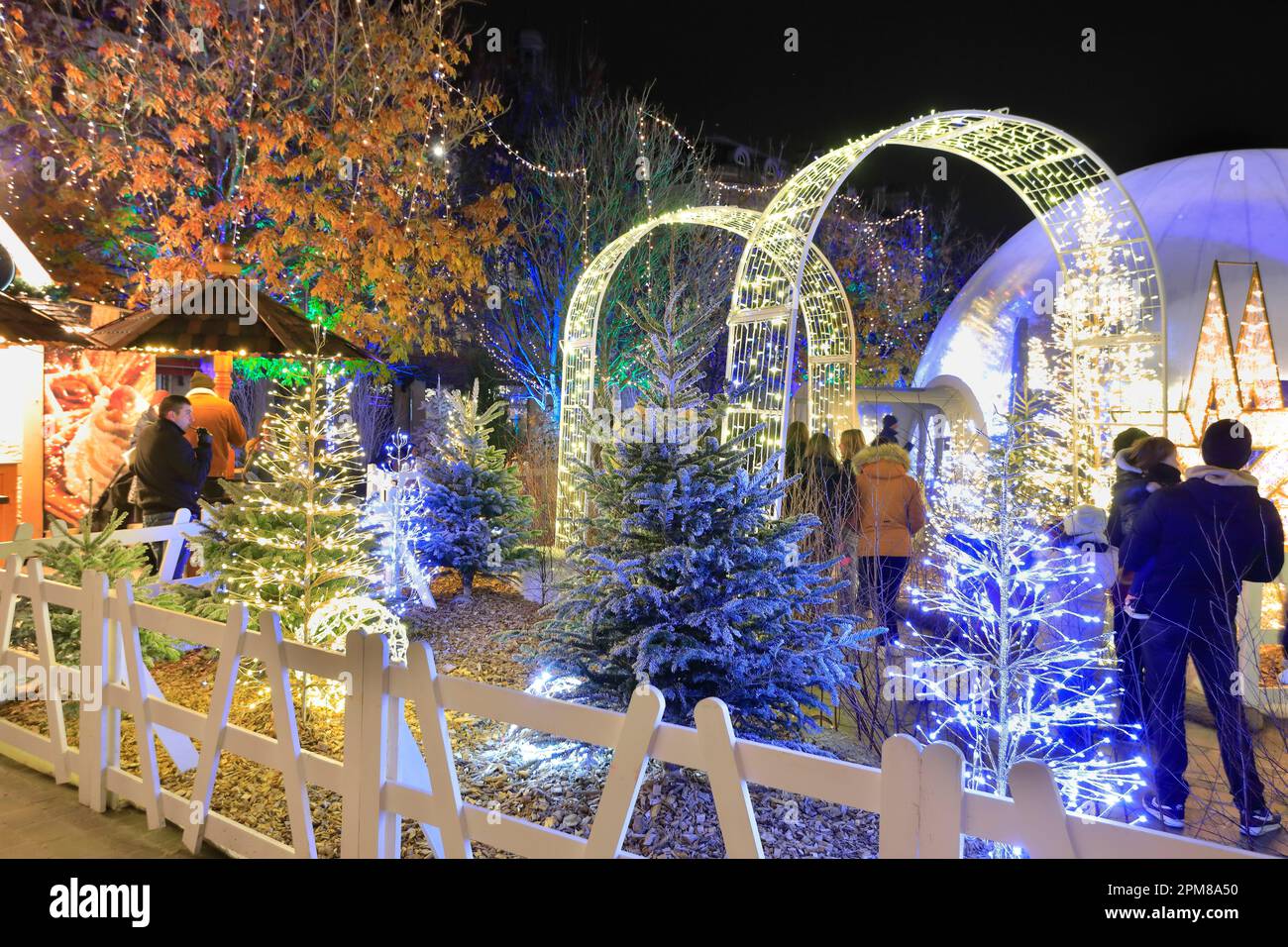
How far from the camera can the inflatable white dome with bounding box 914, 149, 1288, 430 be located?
34.8 ft

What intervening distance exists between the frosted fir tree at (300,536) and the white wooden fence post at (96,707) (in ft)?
3.64

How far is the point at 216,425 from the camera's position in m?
9.71

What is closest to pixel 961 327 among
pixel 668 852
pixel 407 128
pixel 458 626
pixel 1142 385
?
pixel 1142 385

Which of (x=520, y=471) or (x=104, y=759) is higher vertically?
(x=520, y=471)

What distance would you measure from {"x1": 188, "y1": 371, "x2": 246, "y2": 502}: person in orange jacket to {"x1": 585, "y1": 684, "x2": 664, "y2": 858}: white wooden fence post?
27.7 feet

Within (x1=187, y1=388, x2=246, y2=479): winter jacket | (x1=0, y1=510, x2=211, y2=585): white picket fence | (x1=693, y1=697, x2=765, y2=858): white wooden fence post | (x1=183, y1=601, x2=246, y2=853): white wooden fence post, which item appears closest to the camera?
(x1=693, y1=697, x2=765, y2=858): white wooden fence post

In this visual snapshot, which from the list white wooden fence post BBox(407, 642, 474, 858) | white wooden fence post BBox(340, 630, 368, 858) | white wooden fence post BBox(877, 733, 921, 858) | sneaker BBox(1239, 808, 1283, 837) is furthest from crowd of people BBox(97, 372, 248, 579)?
sneaker BBox(1239, 808, 1283, 837)

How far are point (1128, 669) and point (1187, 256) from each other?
28.6 feet

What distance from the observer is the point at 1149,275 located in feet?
25.0

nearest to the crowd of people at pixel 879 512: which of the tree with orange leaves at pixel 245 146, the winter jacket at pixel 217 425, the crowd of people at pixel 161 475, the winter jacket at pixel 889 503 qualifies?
the winter jacket at pixel 889 503

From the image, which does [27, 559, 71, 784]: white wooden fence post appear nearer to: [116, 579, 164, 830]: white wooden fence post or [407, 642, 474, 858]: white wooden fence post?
[116, 579, 164, 830]: white wooden fence post

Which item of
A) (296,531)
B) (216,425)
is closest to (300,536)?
(296,531)

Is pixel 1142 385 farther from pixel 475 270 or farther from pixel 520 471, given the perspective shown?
pixel 475 270

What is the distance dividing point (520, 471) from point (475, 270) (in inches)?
123
